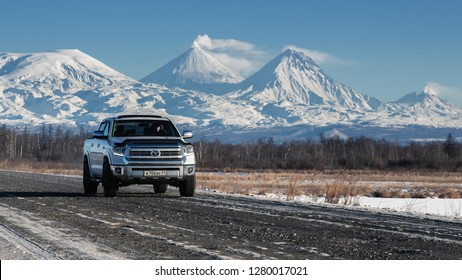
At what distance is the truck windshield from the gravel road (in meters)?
2.96

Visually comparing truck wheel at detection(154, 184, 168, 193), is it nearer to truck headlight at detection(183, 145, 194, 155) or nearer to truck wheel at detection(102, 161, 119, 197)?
truck wheel at detection(102, 161, 119, 197)

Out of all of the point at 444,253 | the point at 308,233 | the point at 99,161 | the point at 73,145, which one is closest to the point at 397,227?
the point at 308,233

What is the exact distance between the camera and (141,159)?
1939 centimetres

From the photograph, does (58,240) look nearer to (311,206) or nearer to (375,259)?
(375,259)

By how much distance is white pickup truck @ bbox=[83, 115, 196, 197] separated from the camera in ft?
63.4

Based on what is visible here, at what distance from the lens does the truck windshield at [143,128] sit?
2088cm

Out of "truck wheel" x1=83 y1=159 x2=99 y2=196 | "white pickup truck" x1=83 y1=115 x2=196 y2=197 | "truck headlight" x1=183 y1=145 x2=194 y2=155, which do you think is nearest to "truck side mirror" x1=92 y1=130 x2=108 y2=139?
"white pickup truck" x1=83 y1=115 x2=196 y2=197

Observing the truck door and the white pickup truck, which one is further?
the truck door

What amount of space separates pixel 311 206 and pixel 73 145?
184330mm

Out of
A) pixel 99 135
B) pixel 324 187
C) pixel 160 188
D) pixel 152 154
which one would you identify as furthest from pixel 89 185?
pixel 324 187

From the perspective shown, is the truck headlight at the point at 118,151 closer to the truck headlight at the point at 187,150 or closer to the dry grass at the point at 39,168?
the truck headlight at the point at 187,150

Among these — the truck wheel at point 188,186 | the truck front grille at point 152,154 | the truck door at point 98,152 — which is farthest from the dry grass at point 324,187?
the truck door at point 98,152

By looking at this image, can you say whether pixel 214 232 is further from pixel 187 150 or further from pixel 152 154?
pixel 187 150

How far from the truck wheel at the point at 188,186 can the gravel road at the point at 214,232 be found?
2.07m
